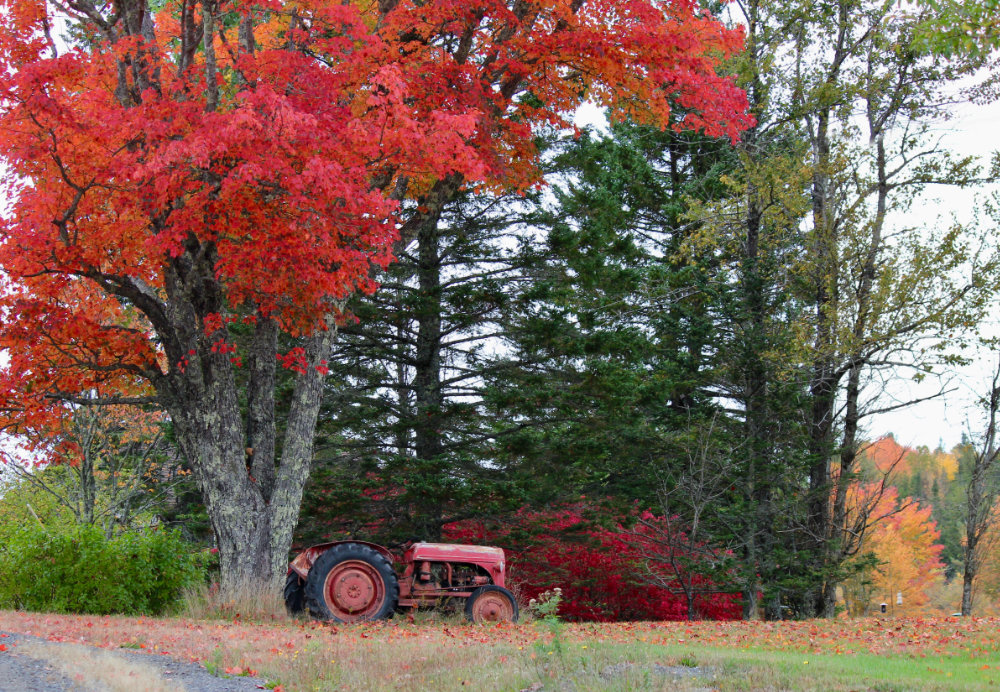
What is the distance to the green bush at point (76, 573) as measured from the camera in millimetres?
11875

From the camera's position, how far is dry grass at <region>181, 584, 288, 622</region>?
10734 mm

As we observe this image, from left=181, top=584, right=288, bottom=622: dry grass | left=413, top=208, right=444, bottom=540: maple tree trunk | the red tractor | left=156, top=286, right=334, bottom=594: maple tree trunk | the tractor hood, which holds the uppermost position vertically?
left=413, top=208, right=444, bottom=540: maple tree trunk

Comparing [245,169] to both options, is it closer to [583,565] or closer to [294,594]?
[294,594]

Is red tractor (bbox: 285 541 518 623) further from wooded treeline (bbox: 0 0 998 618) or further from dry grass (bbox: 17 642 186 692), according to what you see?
dry grass (bbox: 17 642 186 692)

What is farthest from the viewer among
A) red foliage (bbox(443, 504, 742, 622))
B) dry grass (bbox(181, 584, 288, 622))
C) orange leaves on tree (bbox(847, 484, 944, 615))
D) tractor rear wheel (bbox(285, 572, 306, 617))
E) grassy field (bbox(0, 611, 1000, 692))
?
orange leaves on tree (bbox(847, 484, 944, 615))

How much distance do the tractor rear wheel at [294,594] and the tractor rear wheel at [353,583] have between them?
1334 millimetres

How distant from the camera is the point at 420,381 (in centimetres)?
1797

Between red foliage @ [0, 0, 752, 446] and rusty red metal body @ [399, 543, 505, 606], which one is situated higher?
red foliage @ [0, 0, 752, 446]

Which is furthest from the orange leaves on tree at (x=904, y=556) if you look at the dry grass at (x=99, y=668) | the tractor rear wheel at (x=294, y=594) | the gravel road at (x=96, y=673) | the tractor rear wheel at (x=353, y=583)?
the dry grass at (x=99, y=668)

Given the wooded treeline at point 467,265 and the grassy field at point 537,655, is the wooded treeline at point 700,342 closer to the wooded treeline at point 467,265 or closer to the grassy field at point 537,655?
the wooded treeline at point 467,265

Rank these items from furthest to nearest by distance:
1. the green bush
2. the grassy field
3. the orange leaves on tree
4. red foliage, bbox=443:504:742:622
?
the orange leaves on tree < red foliage, bbox=443:504:742:622 < the green bush < the grassy field

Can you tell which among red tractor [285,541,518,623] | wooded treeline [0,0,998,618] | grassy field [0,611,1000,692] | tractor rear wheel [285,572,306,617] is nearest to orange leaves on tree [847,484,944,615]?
wooded treeline [0,0,998,618]

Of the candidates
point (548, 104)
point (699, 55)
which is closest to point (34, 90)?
point (548, 104)

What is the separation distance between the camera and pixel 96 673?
5906 mm
